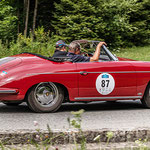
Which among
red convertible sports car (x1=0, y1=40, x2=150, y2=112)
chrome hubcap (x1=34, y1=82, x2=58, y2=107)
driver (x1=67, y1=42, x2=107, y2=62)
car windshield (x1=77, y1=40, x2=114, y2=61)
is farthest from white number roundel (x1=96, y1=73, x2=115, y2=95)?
chrome hubcap (x1=34, y1=82, x2=58, y2=107)

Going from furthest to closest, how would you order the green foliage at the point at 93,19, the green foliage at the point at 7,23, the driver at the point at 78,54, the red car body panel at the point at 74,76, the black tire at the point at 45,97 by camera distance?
the green foliage at the point at 7,23, the green foliage at the point at 93,19, the driver at the point at 78,54, the black tire at the point at 45,97, the red car body panel at the point at 74,76

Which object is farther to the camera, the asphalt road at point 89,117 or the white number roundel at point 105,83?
the white number roundel at point 105,83

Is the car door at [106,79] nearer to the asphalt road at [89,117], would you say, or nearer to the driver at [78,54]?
the driver at [78,54]

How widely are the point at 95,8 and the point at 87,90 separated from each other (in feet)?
49.0

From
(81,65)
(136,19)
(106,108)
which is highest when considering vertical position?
(136,19)

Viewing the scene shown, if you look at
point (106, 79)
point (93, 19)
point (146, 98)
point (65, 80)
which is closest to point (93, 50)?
point (106, 79)

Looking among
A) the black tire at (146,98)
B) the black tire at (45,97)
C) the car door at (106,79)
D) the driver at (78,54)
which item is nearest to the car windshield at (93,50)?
the driver at (78,54)

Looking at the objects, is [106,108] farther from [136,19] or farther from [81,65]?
[136,19]

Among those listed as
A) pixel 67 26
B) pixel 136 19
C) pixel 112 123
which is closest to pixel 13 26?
pixel 67 26

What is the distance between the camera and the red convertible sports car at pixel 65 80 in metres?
6.11

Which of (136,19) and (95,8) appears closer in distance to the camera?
(95,8)

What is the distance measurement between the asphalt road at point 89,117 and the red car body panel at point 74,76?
331mm

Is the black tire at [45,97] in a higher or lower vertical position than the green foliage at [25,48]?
lower

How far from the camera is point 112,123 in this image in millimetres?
5598
